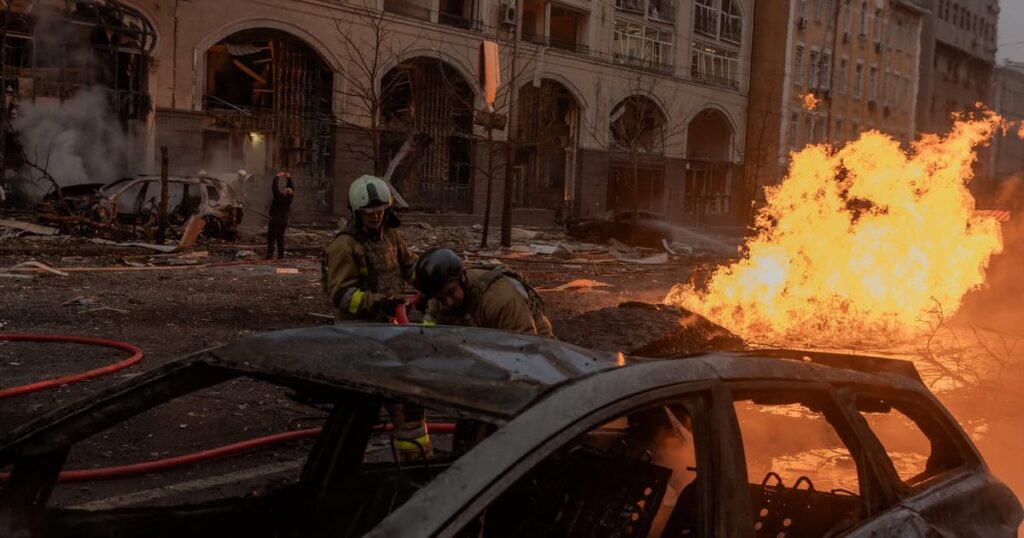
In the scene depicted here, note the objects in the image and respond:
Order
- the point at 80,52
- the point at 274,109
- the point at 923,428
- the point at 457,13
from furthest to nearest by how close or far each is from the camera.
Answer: the point at 457,13
the point at 274,109
the point at 80,52
the point at 923,428

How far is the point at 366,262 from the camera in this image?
5887mm

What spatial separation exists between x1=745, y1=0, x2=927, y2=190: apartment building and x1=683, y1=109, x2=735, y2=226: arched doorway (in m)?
1.42

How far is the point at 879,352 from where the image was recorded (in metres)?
11.6

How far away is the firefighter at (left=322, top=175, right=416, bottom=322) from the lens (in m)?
5.62

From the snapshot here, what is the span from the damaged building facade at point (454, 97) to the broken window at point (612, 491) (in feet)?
64.2

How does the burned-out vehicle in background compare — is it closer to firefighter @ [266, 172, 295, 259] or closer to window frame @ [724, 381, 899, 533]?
firefighter @ [266, 172, 295, 259]

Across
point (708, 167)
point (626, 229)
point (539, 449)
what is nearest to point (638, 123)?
point (708, 167)

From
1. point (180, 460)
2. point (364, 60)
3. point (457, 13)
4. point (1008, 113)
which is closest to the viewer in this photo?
point (180, 460)

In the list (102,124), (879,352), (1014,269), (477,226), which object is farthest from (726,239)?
(879,352)

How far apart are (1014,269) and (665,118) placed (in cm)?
2697

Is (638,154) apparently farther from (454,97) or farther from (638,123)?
(454,97)

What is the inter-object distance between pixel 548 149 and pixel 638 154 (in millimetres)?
5714

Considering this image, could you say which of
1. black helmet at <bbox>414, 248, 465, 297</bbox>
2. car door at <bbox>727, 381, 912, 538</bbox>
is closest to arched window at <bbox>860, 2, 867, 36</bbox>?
black helmet at <bbox>414, 248, 465, 297</bbox>

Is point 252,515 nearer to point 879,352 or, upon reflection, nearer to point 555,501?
point 555,501
